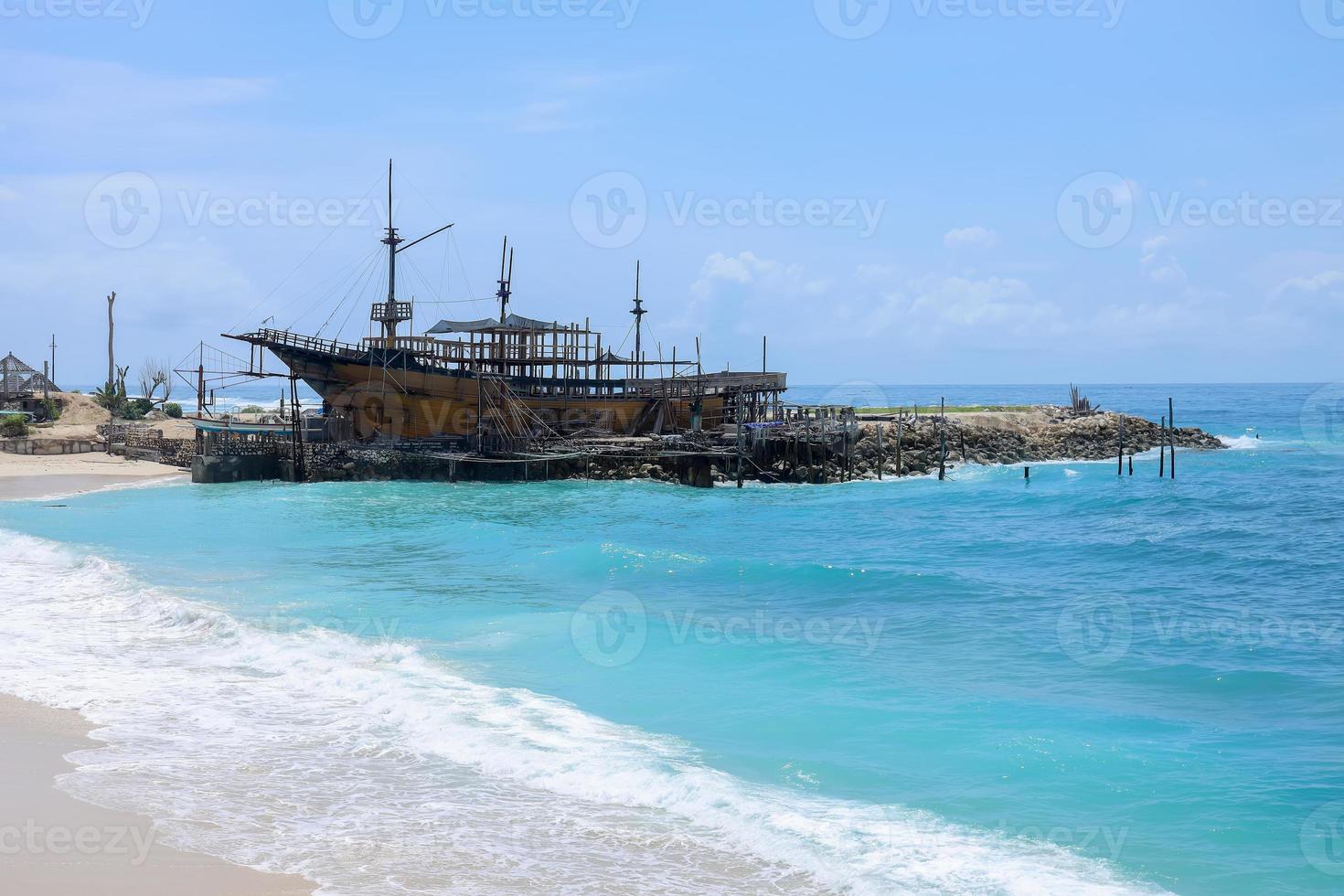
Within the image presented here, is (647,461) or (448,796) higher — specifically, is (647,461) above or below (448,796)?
above

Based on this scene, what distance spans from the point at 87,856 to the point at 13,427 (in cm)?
5329

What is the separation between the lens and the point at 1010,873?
26.4 feet

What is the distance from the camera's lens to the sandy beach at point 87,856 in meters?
7.17

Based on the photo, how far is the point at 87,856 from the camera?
7.63 metres

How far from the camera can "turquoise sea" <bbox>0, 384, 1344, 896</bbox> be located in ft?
27.3

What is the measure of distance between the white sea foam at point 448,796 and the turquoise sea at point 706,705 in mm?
41
